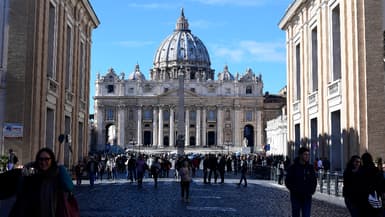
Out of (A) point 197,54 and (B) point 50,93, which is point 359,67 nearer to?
(B) point 50,93

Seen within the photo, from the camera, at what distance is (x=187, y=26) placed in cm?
14538

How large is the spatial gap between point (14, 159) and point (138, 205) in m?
4.05

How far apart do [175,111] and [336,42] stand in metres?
87.6

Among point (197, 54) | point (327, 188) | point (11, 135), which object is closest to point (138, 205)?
point (11, 135)

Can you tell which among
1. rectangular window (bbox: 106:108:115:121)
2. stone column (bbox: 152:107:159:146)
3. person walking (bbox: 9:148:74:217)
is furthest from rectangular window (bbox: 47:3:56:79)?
rectangular window (bbox: 106:108:115:121)

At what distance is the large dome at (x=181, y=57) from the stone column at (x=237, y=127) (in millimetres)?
21750

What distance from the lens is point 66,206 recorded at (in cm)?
513

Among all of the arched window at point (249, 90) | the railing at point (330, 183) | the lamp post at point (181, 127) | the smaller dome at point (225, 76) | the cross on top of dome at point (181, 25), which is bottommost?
the railing at point (330, 183)

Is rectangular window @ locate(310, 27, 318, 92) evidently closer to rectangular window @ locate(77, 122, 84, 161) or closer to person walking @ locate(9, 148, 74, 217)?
rectangular window @ locate(77, 122, 84, 161)

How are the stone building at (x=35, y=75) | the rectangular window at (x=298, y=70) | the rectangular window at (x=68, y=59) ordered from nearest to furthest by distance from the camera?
the stone building at (x=35, y=75)
the rectangular window at (x=68, y=59)
the rectangular window at (x=298, y=70)

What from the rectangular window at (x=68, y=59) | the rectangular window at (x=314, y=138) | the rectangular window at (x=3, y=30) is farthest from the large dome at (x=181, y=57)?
the rectangular window at (x=3, y=30)

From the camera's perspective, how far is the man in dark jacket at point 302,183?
27.3ft

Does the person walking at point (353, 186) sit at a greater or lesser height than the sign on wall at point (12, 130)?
lesser

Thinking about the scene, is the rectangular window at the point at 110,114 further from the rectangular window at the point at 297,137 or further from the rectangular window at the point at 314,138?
the rectangular window at the point at 314,138
